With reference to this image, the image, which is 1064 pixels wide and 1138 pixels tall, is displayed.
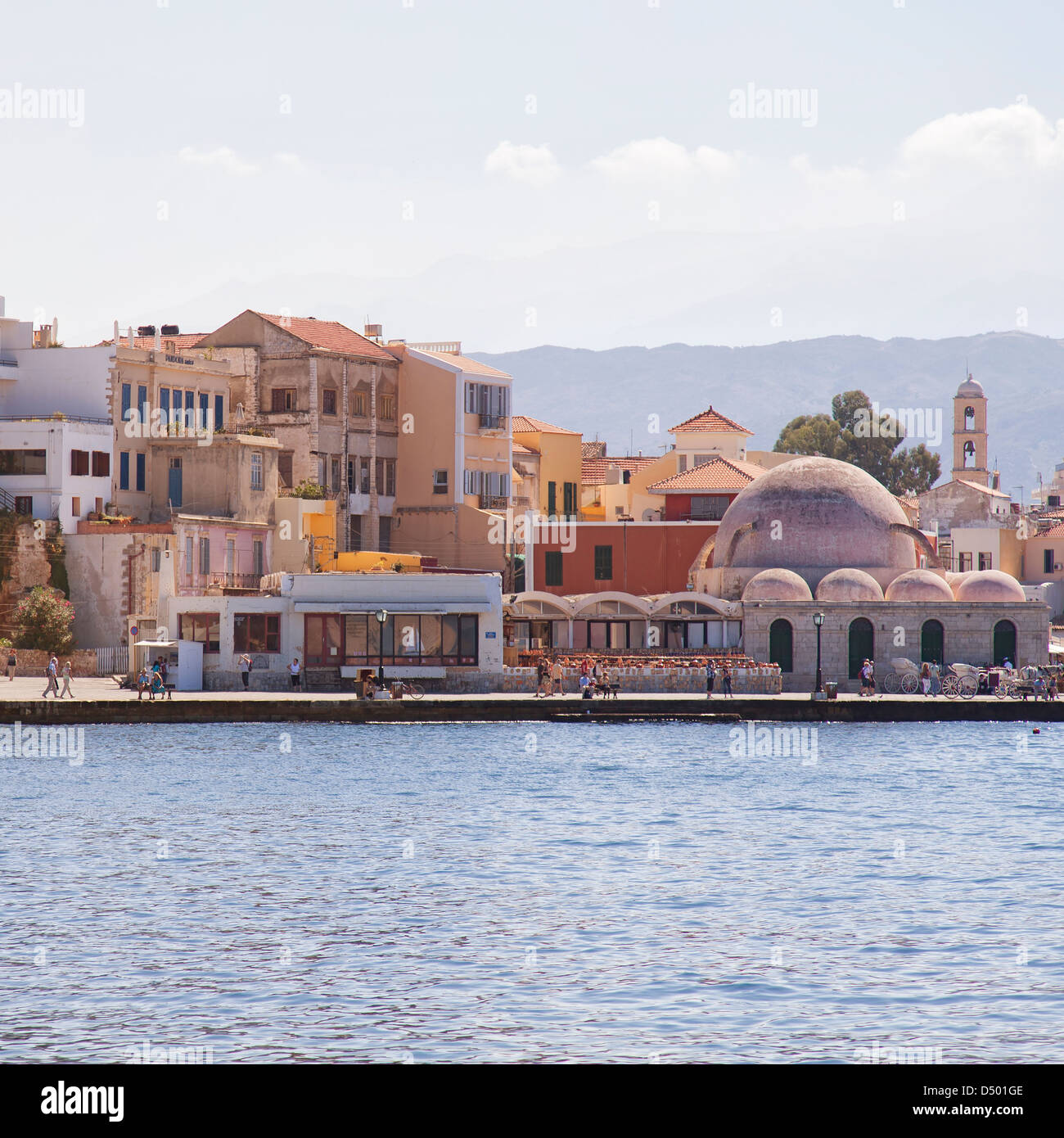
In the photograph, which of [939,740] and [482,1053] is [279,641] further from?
[482,1053]

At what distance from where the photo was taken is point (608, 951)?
2053 centimetres

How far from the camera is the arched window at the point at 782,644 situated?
57500mm

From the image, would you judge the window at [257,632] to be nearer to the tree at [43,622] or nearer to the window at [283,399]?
the tree at [43,622]

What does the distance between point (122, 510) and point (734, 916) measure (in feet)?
129

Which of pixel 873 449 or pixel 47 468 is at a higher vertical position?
pixel 873 449

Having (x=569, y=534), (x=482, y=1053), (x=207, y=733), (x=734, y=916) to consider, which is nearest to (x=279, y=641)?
(x=207, y=733)

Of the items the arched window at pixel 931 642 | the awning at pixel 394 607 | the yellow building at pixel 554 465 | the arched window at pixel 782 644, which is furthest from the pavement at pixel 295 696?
the yellow building at pixel 554 465

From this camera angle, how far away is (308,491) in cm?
6431

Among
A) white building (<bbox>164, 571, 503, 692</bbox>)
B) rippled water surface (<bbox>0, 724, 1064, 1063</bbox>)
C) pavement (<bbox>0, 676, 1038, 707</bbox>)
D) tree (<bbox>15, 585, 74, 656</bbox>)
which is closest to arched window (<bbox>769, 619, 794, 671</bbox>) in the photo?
pavement (<bbox>0, 676, 1038, 707</bbox>)

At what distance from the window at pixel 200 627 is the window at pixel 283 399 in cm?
1464

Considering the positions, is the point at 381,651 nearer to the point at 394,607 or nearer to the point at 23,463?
the point at 394,607

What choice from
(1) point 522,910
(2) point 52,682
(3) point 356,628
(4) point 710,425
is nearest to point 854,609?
(3) point 356,628

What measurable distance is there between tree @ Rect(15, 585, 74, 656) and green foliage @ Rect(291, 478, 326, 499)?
41.3 ft

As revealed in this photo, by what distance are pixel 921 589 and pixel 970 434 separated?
47.3 meters
